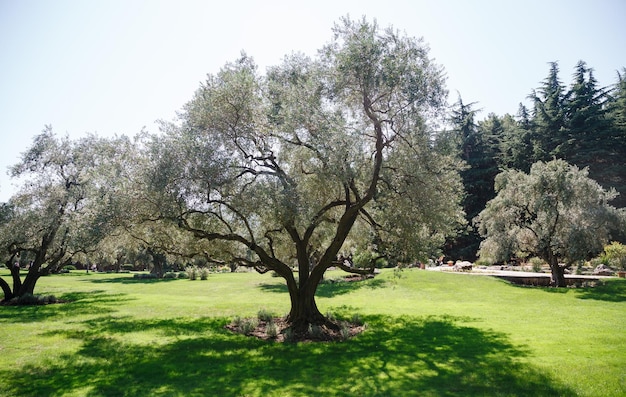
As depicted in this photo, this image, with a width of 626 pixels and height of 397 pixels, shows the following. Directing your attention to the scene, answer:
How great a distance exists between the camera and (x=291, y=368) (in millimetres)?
11656

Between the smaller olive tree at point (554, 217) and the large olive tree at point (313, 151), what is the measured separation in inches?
692

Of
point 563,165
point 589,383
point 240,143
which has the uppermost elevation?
point 563,165

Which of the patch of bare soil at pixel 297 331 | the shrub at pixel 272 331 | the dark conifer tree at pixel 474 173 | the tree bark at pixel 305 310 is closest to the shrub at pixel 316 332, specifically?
the patch of bare soil at pixel 297 331

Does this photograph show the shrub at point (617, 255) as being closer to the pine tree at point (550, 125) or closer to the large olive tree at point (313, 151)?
the pine tree at point (550, 125)

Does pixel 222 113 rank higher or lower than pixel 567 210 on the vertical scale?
higher

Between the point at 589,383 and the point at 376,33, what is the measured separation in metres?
13.2

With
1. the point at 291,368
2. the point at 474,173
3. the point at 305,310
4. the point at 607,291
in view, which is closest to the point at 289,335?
the point at 305,310

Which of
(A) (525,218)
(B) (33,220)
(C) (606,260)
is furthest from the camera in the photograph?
(C) (606,260)

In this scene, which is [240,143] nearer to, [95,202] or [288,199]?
[288,199]

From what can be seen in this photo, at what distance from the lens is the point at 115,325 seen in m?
18.8

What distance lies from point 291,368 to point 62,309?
19.6 metres

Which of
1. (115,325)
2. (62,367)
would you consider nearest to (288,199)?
(62,367)

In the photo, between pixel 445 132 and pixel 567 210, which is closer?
pixel 445 132

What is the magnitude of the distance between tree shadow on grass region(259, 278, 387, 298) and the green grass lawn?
7.00m
